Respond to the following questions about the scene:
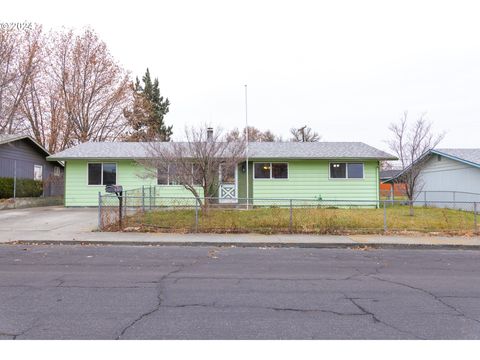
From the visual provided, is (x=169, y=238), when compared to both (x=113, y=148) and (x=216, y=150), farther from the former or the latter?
(x=113, y=148)

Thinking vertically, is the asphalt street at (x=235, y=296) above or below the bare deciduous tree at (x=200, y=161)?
below

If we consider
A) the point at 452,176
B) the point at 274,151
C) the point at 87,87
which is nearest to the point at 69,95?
the point at 87,87

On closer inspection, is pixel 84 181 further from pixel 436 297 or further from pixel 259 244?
pixel 436 297

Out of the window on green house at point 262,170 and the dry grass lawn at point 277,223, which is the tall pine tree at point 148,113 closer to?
the window on green house at point 262,170

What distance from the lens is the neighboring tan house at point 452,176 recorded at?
2008cm

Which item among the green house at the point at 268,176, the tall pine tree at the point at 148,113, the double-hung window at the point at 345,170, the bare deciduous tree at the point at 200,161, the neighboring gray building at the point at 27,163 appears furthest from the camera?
the tall pine tree at the point at 148,113

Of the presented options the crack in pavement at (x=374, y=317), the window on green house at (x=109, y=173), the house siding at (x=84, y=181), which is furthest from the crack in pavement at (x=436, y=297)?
the window on green house at (x=109, y=173)

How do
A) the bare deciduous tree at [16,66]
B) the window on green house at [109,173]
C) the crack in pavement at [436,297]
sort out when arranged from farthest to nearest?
the bare deciduous tree at [16,66]
the window on green house at [109,173]
the crack in pavement at [436,297]

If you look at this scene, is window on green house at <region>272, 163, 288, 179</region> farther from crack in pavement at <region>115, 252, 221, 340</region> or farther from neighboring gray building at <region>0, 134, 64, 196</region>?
neighboring gray building at <region>0, 134, 64, 196</region>

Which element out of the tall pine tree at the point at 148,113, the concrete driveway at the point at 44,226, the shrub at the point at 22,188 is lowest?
the concrete driveway at the point at 44,226

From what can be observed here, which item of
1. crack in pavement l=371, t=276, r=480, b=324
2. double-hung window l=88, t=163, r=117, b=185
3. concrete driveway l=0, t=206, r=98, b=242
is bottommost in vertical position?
crack in pavement l=371, t=276, r=480, b=324

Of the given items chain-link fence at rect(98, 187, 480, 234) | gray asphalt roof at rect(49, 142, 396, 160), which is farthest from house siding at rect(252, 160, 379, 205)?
chain-link fence at rect(98, 187, 480, 234)

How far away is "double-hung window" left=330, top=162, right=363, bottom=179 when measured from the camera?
20641 mm

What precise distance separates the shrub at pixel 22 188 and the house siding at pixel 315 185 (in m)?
14.3
